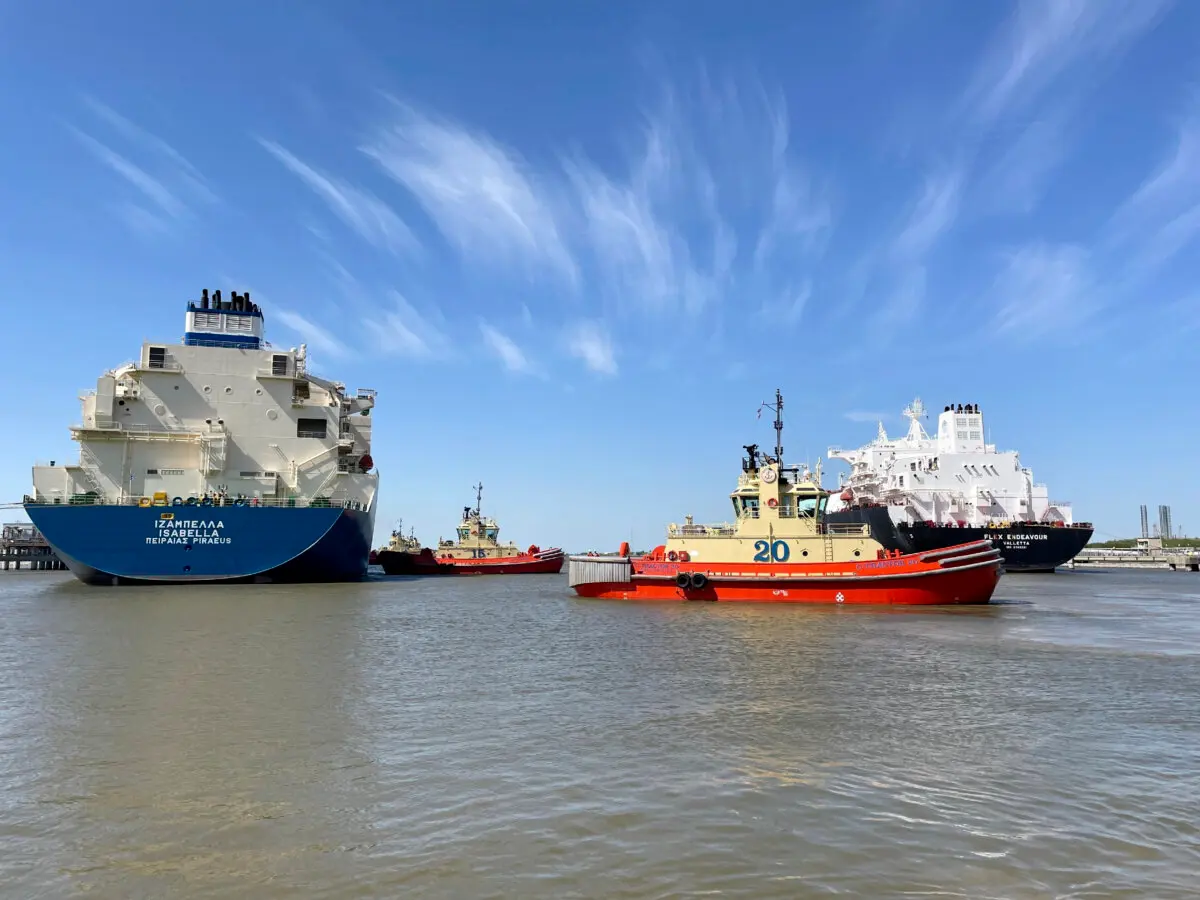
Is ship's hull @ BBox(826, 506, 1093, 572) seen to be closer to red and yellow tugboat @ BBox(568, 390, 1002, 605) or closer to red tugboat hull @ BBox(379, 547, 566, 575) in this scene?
red tugboat hull @ BBox(379, 547, 566, 575)

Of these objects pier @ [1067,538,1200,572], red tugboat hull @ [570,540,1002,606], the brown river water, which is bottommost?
pier @ [1067,538,1200,572]

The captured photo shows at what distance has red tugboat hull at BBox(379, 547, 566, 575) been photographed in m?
57.8

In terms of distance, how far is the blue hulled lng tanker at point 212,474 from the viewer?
33469 millimetres

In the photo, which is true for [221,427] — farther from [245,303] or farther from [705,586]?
[705,586]

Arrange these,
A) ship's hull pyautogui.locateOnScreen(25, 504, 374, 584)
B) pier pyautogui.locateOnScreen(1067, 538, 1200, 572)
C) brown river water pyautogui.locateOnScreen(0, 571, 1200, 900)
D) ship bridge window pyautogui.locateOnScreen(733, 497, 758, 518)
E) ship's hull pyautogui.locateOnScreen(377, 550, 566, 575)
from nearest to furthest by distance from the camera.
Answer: brown river water pyautogui.locateOnScreen(0, 571, 1200, 900) → ship bridge window pyautogui.locateOnScreen(733, 497, 758, 518) → ship's hull pyautogui.locateOnScreen(25, 504, 374, 584) → ship's hull pyautogui.locateOnScreen(377, 550, 566, 575) → pier pyautogui.locateOnScreen(1067, 538, 1200, 572)

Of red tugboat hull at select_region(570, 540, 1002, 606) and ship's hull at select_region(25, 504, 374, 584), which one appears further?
ship's hull at select_region(25, 504, 374, 584)

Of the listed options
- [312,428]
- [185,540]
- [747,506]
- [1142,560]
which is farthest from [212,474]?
[1142,560]

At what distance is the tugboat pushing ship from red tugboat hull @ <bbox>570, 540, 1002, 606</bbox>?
94.0ft

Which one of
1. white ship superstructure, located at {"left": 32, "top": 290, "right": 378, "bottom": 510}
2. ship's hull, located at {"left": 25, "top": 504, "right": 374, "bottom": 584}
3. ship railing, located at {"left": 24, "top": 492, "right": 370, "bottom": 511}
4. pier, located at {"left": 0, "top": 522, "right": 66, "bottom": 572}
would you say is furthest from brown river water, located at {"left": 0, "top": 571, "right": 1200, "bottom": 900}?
pier, located at {"left": 0, "top": 522, "right": 66, "bottom": 572}

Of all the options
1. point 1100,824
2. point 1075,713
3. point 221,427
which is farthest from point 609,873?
point 221,427

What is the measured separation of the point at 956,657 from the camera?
15648mm

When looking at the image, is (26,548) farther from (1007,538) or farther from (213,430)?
(1007,538)

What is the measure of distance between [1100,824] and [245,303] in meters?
43.9

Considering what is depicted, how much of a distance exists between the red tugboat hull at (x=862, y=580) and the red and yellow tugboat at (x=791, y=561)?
34mm
